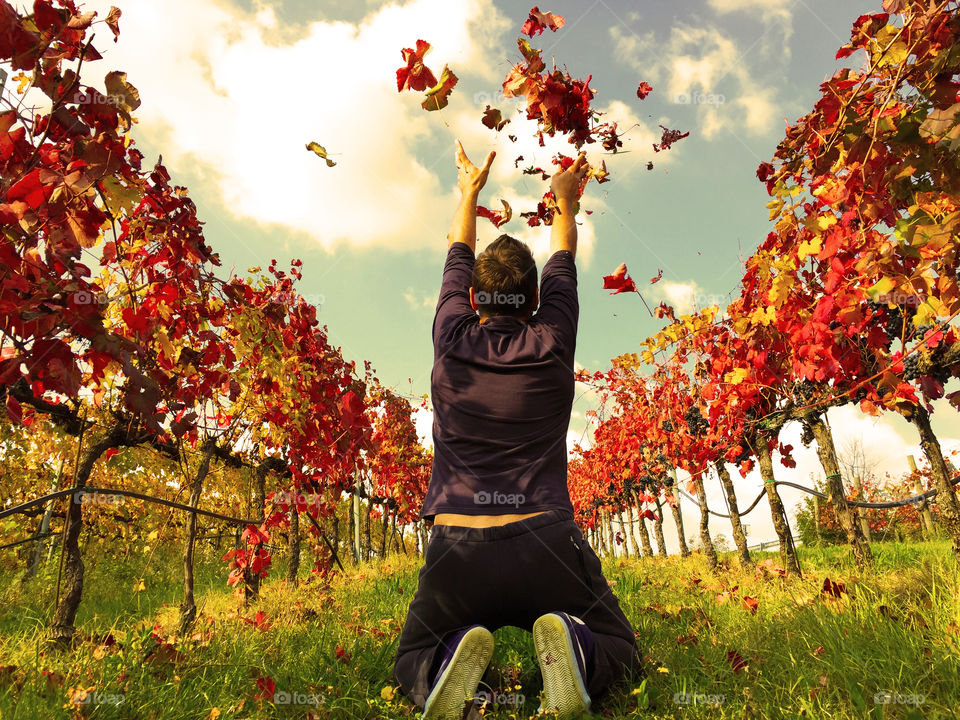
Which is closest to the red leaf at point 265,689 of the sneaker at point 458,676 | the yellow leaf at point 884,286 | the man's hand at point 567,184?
the sneaker at point 458,676

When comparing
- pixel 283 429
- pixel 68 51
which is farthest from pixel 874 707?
pixel 283 429

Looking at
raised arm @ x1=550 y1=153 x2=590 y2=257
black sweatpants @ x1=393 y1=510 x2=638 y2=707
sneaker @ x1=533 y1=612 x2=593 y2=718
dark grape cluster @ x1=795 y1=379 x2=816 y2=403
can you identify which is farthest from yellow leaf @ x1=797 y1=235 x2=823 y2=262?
dark grape cluster @ x1=795 y1=379 x2=816 y2=403

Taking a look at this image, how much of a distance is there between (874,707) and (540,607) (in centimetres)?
137

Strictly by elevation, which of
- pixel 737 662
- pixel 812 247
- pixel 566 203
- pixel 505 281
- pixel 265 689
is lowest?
pixel 737 662

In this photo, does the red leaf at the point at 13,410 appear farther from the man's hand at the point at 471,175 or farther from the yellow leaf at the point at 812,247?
the yellow leaf at the point at 812,247

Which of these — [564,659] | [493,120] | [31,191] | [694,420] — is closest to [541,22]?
[493,120]

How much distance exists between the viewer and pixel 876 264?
2.15 m

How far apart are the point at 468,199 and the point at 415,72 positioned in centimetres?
63

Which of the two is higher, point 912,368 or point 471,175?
point 471,175

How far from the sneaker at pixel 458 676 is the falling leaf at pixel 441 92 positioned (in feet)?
7.69

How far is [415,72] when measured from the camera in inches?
100

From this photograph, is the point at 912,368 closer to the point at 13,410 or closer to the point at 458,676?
the point at 458,676

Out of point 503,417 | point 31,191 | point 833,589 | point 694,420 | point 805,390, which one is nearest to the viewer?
point 31,191

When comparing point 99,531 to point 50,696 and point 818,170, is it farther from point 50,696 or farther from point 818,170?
point 818,170
